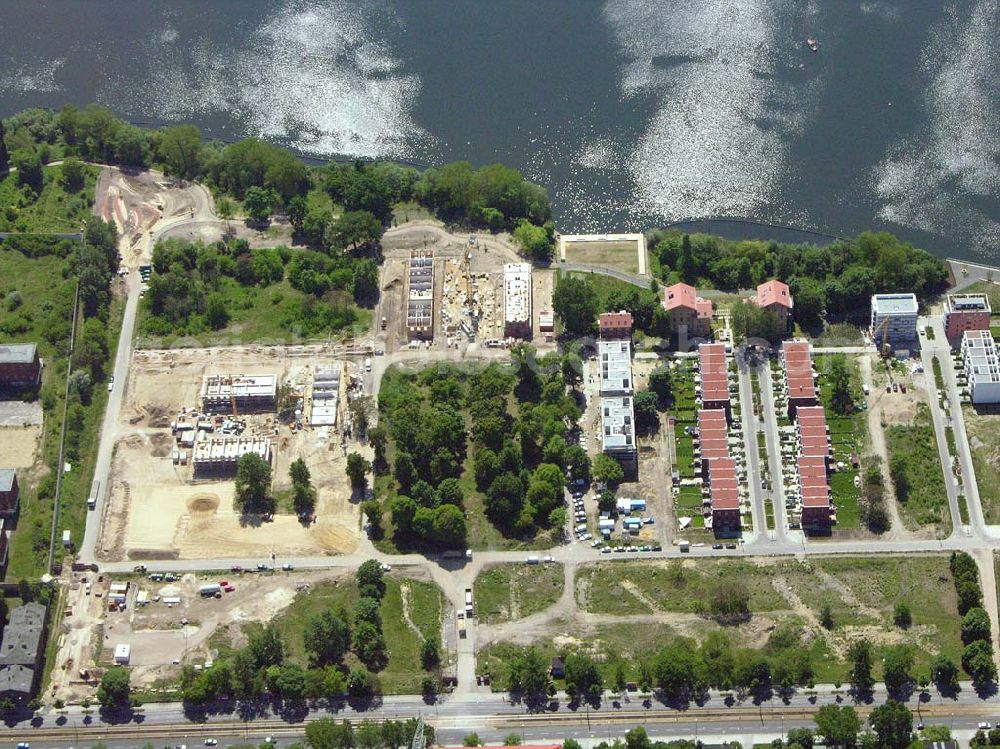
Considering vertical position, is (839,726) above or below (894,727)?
above

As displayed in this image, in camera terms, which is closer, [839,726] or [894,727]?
[894,727]

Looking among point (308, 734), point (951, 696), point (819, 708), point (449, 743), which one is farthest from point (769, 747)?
point (308, 734)

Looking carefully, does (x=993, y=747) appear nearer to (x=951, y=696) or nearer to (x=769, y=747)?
(x=951, y=696)
